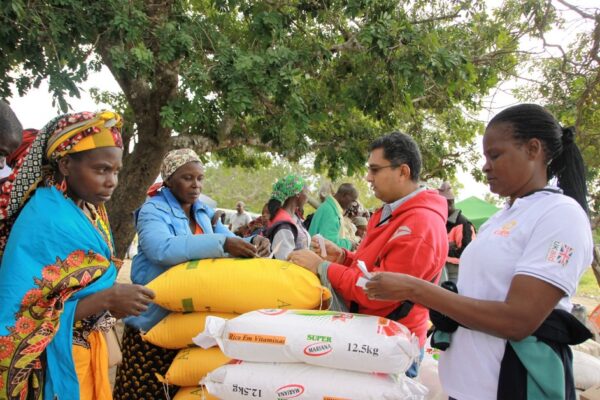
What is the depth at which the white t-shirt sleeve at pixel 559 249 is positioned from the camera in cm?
142

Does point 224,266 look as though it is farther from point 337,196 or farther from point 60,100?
point 337,196

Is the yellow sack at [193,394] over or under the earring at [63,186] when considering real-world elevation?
under

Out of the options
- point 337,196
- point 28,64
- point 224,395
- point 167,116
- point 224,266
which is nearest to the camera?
point 224,395

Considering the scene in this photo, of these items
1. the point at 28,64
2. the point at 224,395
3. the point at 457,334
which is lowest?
the point at 224,395

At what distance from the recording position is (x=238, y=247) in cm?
242

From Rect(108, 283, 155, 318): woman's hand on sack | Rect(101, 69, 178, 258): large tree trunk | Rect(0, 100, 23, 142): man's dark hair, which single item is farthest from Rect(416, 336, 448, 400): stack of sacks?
Rect(101, 69, 178, 258): large tree trunk

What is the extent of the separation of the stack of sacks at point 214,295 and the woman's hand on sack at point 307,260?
2.2 inches

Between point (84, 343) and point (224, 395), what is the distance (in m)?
0.62

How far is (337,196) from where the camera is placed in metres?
6.50

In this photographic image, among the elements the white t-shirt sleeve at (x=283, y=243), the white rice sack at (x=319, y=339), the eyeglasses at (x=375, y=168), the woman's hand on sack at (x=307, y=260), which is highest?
the eyeglasses at (x=375, y=168)

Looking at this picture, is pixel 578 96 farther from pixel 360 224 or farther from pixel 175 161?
pixel 175 161

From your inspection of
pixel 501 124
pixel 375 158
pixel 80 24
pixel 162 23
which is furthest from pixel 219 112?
pixel 501 124

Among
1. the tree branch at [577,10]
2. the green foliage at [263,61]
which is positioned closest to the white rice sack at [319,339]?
the green foliage at [263,61]

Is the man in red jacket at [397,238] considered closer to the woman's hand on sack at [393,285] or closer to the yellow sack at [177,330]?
the woman's hand on sack at [393,285]
